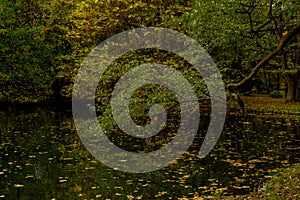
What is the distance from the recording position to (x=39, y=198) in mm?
9000

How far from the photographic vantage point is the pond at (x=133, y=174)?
9.45 meters

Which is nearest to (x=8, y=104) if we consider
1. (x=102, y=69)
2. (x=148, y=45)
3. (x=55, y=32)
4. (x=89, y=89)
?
(x=55, y=32)

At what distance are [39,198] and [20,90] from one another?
82.1 ft

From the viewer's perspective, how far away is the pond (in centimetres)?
945

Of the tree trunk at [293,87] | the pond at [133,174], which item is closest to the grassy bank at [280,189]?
the pond at [133,174]

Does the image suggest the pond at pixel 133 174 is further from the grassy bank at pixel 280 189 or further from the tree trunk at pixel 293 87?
the tree trunk at pixel 293 87

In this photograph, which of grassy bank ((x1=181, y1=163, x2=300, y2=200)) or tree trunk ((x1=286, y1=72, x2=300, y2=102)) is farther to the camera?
tree trunk ((x1=286, y1=72, x2=300, y2=102))

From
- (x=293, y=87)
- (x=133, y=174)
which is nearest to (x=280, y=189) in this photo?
(x=133, y=174)

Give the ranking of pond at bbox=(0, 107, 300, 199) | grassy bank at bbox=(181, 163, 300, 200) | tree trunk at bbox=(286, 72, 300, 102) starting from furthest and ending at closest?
tree trunk at bbox=(286, 72, 300, 102) < pond at bbox=(0, 107, 300, 199) < grassy bank at bbox=(181, 163, 300, 200)

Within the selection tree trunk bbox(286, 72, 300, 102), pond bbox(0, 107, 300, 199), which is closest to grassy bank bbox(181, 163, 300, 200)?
pond bbox(0, 107, 300, 199)

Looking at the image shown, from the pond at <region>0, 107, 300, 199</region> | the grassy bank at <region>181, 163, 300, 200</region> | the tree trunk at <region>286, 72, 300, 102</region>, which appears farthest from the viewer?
the tree trunk at <region>286, 72, 300, 102</region>

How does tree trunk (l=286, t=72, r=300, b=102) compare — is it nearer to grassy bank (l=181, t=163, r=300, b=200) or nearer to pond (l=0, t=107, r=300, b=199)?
pond (l=0, t=107, r=300, b=199)

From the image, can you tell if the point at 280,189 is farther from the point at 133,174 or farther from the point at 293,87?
the point at 293,87

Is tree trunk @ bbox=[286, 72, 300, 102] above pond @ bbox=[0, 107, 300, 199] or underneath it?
above
